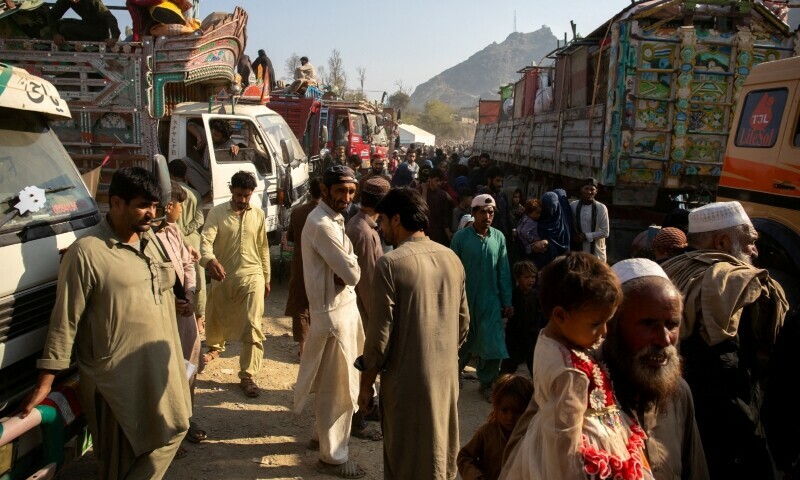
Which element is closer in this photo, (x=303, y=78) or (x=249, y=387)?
(x=249, y=387)

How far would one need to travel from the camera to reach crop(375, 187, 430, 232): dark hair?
10.4 ft

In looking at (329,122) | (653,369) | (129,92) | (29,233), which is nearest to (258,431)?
(29,233)

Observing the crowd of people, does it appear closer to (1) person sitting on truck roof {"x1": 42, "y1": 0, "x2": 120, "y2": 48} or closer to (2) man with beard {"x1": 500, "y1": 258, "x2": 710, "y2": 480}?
(2) man with beard {"x1": 500, "y1": 258, "x2": 710, "y2": 480}

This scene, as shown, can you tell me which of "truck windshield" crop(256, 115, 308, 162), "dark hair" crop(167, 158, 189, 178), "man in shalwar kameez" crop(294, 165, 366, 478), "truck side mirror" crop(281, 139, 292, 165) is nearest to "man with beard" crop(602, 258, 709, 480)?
"man in shalwar kameez" crop(294, 165, 366, 478)

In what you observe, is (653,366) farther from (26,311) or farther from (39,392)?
(26,311)

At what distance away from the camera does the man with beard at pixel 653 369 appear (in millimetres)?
1889

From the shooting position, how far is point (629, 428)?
71.2 inches

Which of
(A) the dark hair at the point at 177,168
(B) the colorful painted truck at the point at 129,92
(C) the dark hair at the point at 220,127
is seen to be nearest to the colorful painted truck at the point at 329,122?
(C) the dark hair at the point at 220,127

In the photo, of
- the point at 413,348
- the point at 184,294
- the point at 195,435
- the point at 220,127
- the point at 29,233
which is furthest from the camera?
the point at 220,127

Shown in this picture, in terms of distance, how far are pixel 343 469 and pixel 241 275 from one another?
6.37 feet

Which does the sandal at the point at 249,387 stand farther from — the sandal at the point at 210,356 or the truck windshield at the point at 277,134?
the truck windshield at the point at 277,134

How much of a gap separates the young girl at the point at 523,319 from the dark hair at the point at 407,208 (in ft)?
7.21

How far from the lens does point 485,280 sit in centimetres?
503

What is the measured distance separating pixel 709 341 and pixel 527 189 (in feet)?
36.8
